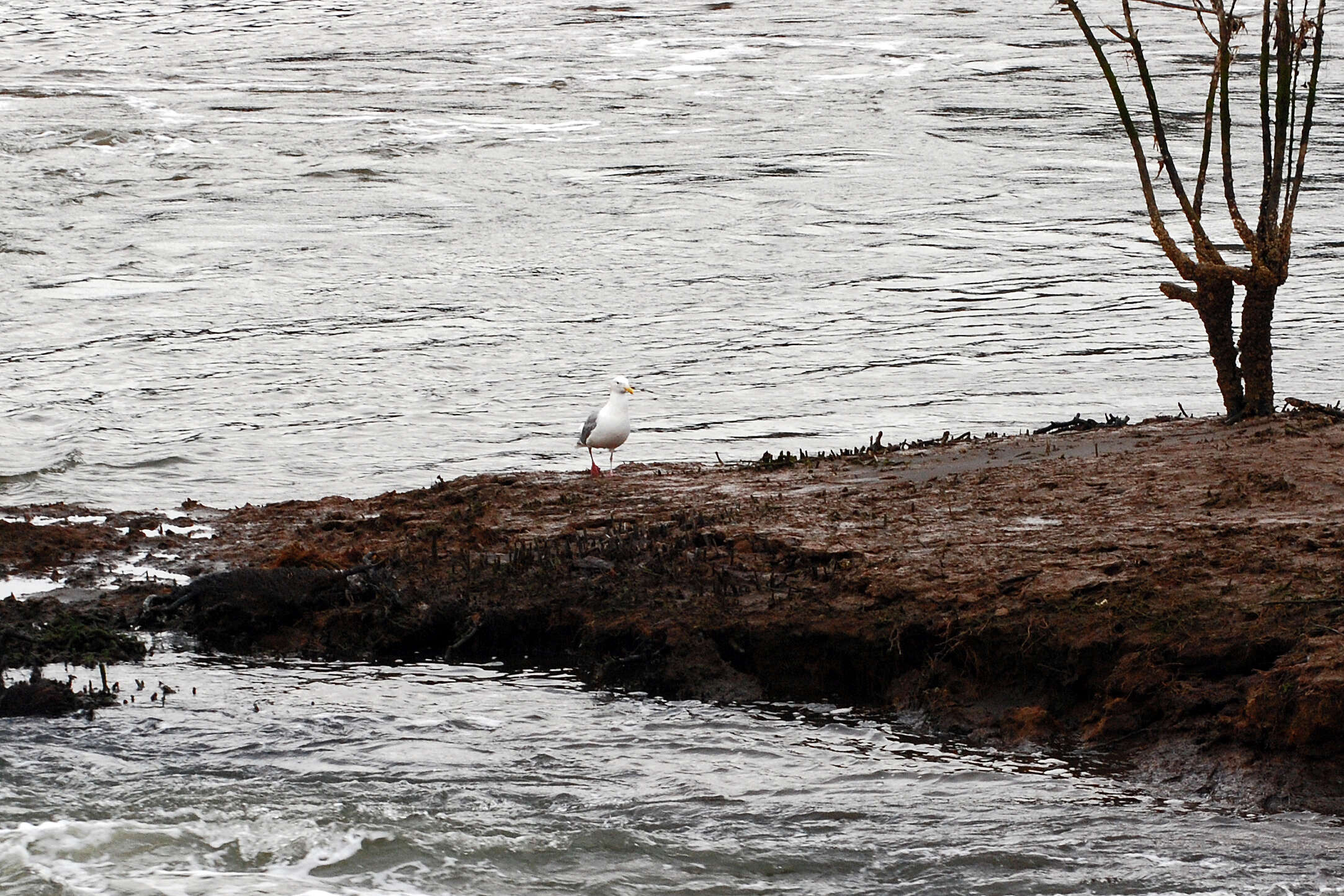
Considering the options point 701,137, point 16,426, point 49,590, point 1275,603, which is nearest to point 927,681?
point 1275,603

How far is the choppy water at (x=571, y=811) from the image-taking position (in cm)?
555

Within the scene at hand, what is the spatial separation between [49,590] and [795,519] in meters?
3.97

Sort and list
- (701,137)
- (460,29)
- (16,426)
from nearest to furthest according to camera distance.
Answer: (16,426) → (701,137) → (460,29)

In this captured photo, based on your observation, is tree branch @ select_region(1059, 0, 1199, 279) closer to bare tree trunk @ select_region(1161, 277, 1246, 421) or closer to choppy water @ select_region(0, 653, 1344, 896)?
bare tree trunk @ select_region(1161, 277, 1246, 421)

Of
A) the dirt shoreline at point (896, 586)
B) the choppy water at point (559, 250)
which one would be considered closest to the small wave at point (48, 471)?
the choppy water at point (559, 250)

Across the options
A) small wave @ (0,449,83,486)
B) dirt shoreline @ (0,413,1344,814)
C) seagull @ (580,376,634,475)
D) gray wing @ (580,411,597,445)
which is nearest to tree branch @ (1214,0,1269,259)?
dirt shoreline @ (0,413,1344,814)

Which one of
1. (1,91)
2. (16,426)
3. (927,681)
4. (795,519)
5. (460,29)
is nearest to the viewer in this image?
(927,681)

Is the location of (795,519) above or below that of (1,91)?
below

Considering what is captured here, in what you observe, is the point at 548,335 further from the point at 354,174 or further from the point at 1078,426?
the point at 354,174

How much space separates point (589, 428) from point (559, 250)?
9.38 meters

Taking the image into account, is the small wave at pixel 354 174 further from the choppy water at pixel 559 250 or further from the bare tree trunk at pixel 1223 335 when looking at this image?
the bare tree trunk at pixel 1223 335

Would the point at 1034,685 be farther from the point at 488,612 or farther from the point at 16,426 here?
the point at 16,426

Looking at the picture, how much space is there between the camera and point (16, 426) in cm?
1370

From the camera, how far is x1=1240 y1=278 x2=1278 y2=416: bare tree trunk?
9523 millimetres
